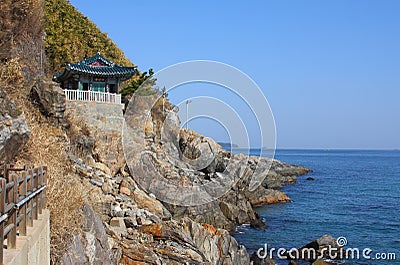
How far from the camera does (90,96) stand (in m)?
18.9

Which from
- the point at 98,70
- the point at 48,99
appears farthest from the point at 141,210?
the point at 98,70

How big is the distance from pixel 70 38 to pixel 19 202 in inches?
1206

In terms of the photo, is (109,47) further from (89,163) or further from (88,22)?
(89,163)

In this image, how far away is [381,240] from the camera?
21266mm

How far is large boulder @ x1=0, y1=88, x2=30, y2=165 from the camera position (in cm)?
725

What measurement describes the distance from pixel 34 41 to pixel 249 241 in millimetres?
13800

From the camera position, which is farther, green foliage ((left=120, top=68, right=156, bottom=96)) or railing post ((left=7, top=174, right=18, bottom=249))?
green foliage ((left=120, top=68, right=156, bottom=96))

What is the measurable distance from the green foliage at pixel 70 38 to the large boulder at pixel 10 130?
20871mm

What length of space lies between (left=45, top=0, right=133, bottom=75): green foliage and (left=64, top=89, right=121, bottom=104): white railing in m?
9.67

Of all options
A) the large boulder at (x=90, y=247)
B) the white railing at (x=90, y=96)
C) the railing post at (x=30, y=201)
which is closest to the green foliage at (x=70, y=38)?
the white railing at (x=90, y=96)

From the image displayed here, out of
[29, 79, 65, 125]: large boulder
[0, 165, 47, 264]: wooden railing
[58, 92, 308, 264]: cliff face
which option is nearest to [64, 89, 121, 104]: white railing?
[58, 92, 308, 264]: cliff face

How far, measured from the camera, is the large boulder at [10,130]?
23.8ft

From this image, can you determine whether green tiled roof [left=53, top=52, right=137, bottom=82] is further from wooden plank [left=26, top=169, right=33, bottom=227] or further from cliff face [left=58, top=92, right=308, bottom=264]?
wooden plank [left=26, top=169, right=33, bottom=227]

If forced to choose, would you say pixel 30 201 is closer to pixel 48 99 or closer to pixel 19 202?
pixel 19 202
